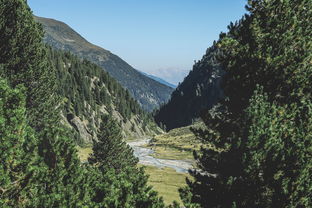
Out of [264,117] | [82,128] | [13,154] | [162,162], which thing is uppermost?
[264,117]

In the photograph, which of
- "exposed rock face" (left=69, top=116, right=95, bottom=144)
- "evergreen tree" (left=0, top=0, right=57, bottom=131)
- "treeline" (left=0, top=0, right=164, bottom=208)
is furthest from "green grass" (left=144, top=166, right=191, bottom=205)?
"exposed rock face" (left=69, top=116, right=95, bottom=144)

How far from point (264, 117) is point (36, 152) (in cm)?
1278

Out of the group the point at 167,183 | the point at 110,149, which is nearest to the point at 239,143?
the point at 110,149

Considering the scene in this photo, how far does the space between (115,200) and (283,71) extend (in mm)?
11834

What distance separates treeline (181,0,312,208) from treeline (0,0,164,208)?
4.00m

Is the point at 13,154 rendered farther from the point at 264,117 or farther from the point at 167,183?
the point at 167,183

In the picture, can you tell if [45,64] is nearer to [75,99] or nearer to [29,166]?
[29,166]

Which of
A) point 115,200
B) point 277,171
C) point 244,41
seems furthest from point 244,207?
point 244,41

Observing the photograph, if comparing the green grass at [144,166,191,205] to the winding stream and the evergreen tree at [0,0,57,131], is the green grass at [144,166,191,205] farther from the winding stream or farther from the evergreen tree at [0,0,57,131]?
the evergreen tree at [0,0,57,131]

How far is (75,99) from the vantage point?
180000 mm

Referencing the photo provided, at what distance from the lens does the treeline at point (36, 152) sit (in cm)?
1272

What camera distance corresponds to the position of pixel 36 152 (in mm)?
16688

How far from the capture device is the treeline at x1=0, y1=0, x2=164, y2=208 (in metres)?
12.7

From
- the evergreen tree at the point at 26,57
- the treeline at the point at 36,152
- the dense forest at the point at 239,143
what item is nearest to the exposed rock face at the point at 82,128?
the evergreen tree at the point at 26,57
